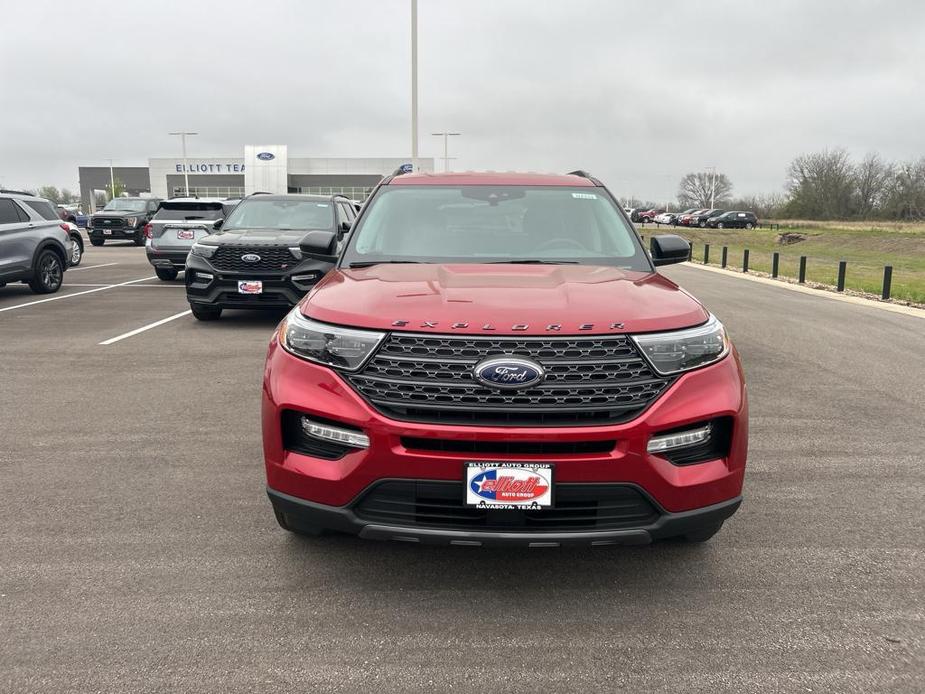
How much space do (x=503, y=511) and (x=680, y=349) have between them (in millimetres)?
927

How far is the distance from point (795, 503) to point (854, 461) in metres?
1.04

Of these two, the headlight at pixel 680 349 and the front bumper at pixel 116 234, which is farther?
the front bumper at pixel 116 234

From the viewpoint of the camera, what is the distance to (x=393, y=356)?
281 cm

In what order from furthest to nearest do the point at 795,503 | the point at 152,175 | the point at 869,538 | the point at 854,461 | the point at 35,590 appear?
the point at 152,175 < the point at 854,461 < the point at 795,503 < the point at 869,538 < the point at 35,590

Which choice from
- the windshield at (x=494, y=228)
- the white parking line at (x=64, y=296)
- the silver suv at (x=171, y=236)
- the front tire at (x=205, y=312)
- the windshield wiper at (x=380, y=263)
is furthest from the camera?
the silver suv at (x=171, y=236)

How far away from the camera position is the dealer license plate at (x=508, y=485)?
271 centimetres

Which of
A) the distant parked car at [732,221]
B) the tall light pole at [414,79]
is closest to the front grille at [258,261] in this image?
the tall light pole at [414,79]

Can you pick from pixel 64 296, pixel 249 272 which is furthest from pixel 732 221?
pixel 249 272

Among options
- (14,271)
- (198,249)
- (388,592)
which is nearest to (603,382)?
(388,592)

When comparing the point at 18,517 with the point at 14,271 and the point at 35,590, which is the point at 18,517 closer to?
the point at 35,590

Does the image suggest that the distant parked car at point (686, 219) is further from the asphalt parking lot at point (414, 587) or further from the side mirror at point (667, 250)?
the side mirror at point (667, 250)

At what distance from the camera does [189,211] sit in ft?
51.3

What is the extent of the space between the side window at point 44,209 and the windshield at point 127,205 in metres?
16.4

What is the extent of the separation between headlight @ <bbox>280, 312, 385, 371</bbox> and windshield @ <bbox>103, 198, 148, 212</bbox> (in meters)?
29.3
